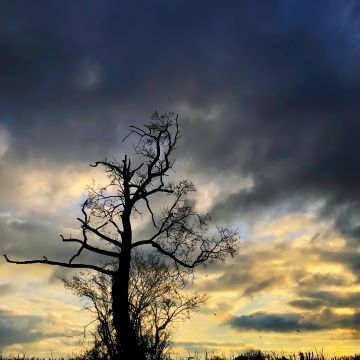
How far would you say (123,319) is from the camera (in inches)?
985

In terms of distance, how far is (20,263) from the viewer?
25.3 metres

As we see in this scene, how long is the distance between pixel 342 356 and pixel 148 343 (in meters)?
9.92

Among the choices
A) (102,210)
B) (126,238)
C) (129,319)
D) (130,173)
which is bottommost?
(129,319)

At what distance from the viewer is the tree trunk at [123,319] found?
2438cm

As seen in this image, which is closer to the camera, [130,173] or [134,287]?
[130,173]

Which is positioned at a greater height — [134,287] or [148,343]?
[134,287]

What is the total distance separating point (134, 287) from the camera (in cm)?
3072

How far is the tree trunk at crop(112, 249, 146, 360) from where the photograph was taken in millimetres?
24384

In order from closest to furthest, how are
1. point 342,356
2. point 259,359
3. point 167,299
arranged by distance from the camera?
point 342,356
point 259,359
point 167,299

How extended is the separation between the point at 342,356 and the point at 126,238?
A: 12.3m

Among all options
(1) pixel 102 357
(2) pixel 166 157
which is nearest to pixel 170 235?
(2) pixel 166 157

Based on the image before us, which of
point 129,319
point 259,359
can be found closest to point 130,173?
point 129,319

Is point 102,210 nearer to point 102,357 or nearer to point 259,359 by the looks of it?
point 102,357

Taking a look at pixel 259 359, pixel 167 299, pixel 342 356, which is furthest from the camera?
pixel 167 299
